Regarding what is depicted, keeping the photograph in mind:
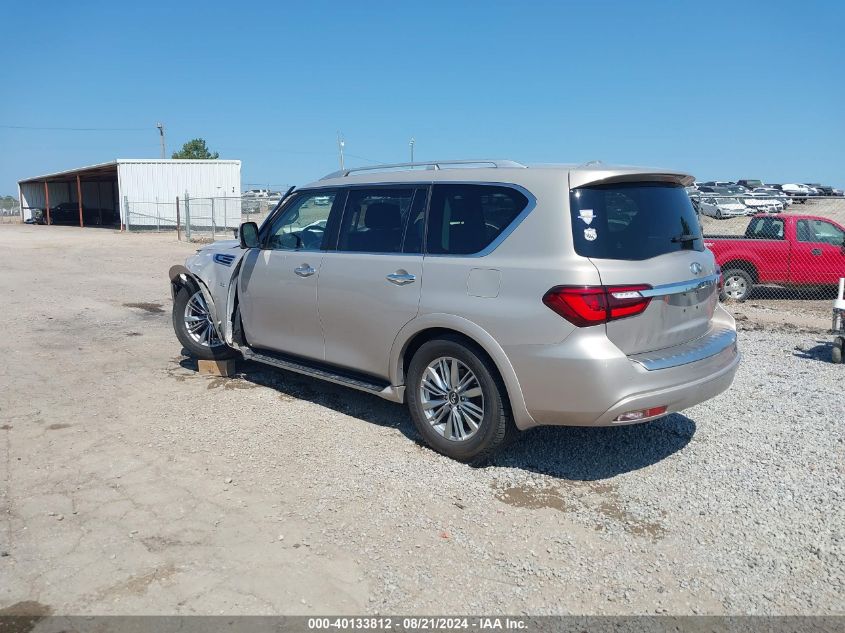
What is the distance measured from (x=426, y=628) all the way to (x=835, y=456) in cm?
331

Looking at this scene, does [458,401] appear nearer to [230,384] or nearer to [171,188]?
[230,384]

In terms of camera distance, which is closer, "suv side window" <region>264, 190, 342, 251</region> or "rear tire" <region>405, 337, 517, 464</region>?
"rear tire" <region>405, 337, 517, 464</region>

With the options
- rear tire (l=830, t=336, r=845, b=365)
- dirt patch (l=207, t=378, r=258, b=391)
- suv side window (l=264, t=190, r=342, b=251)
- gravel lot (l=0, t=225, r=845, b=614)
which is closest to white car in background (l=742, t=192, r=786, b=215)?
rear tire (l=830, t=336, r=845, b=365)

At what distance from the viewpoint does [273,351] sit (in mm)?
5973

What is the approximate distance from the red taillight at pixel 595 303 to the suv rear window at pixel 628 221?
8.9 inches

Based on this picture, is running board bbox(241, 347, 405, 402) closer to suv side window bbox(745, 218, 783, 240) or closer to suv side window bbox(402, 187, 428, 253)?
suv side window bbox(402, 187, 428, 253)

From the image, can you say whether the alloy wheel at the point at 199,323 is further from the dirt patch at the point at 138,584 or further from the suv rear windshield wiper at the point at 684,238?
the suv rear windshield wiper at the point at 684,238

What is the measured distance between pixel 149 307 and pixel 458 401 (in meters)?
7.60

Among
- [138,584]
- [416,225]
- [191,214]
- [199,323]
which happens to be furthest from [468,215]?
[191,214]

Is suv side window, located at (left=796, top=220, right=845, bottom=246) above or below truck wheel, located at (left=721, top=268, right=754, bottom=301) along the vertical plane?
above

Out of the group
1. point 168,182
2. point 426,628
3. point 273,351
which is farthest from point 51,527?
point 168,182

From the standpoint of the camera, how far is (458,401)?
456 cm

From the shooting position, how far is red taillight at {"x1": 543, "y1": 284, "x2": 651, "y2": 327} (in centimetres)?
388

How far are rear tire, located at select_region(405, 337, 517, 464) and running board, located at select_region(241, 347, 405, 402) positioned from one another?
160 millimetres
